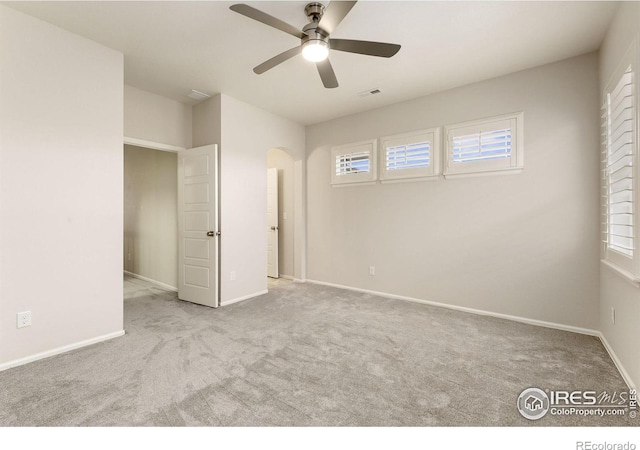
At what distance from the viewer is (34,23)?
2.37 meters

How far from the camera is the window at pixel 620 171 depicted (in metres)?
1.95

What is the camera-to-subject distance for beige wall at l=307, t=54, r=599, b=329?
293 cm

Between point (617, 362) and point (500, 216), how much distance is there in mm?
1636

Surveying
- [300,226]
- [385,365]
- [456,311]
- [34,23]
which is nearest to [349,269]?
[300,226]

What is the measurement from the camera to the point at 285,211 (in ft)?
18.2

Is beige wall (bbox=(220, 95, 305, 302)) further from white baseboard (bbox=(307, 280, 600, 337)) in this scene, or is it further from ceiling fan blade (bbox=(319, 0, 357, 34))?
ceiling fan blade (bbox=(319, 0, 357, 34))

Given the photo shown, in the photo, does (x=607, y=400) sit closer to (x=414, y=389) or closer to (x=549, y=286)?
(x=414, y=389)

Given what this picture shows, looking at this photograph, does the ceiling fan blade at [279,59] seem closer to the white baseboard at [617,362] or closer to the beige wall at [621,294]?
the beige wall at [621,294]

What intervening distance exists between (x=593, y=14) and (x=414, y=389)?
10.6 feet

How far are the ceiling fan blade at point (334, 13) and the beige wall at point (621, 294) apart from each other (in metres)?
1.89

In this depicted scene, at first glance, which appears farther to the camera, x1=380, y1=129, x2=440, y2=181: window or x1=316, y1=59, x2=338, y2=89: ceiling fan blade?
x1=380, y1=129, x2=440, y2=181: window

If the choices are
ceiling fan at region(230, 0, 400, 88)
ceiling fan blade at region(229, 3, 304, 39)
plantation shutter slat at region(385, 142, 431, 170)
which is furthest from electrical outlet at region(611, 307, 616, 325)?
Answer: ceiling fan blade at region(229, 3, 304, 39)

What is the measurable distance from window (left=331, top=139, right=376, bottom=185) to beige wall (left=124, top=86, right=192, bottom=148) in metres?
2.29

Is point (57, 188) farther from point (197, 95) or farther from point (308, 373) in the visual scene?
point (308, 373)
